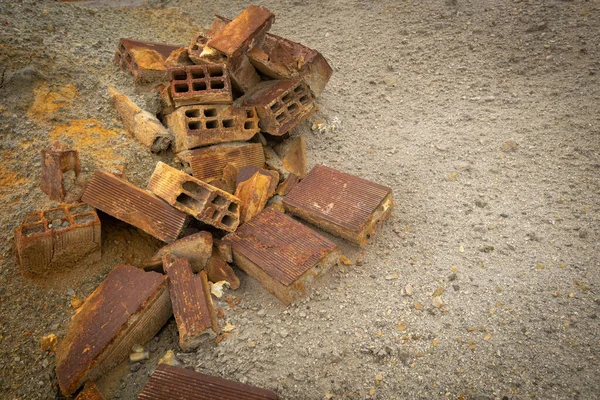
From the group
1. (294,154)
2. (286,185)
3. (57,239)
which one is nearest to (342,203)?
(286,185)

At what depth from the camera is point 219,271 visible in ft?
10.7

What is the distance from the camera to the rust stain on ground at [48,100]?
3.89m

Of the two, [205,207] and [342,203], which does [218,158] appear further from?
[342,203]

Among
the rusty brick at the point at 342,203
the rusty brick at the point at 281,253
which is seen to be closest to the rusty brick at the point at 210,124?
the rusty brick at the point at 342,203

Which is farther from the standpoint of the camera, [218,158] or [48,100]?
[48,100]

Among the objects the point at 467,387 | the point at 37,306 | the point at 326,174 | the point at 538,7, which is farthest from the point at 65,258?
the point at 538,7

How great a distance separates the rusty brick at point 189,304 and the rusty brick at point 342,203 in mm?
1000

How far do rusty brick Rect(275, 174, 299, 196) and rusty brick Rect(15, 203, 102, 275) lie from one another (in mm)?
1473

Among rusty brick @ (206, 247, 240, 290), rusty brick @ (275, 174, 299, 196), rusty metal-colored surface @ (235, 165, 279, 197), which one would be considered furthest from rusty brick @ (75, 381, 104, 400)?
rusty brick @ (275, 174, 299, 196)

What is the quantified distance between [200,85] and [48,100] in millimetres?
1430

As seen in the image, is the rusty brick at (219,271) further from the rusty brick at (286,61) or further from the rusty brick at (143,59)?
the rusty brick at (143,59)

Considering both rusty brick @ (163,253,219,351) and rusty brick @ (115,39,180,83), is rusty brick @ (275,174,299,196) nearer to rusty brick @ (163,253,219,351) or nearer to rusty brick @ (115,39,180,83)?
rusty brick @ (163,253,219,351)

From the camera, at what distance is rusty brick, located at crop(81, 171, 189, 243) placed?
322 centimetres

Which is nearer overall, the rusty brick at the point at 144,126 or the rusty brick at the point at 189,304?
the rusty brick at the point at 189,304
